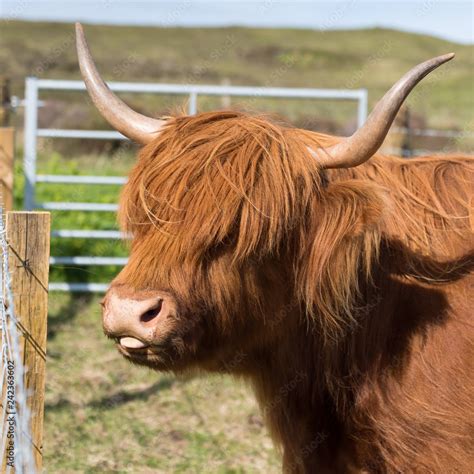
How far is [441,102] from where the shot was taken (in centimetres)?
4525

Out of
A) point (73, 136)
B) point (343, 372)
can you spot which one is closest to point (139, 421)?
point (343, 372)

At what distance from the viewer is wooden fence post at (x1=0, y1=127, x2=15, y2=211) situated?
228 inches

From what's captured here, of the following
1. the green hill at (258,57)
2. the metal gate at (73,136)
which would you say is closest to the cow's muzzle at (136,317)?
the metal gate at (73,136)

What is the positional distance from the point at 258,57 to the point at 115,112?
63248 millimetres

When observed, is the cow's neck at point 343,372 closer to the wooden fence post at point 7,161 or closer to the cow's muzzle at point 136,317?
the cow's muzzle at point 136,317

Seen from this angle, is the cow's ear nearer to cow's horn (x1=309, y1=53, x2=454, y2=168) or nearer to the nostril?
cow's horn (x1=309, y1=53, x2=454, y2=168)

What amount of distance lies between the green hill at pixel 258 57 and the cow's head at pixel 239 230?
28355 mm

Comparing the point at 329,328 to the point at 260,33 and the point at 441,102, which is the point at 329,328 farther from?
the point at 260,33

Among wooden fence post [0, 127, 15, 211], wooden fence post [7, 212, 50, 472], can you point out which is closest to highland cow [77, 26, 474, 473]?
wooden fence post [7, 212, 50, 472]

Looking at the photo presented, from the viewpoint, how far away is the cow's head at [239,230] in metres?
2.56

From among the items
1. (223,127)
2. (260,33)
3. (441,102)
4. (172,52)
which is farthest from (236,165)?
(260,33)

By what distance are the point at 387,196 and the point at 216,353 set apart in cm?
83

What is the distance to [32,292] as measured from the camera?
2518 mm

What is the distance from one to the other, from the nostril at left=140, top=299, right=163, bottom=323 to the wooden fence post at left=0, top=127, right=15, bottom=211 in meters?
3.63
